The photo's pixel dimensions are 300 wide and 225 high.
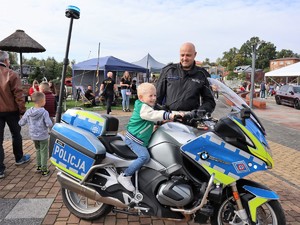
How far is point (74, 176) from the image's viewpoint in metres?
3.04

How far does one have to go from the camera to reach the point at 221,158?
2.58 metres

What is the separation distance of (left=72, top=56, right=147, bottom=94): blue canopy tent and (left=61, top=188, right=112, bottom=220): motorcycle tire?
12.4 m

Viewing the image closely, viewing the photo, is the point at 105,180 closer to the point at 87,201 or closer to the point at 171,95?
the point at 87,201

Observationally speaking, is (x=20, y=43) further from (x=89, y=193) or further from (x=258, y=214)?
(x=258, y=214)

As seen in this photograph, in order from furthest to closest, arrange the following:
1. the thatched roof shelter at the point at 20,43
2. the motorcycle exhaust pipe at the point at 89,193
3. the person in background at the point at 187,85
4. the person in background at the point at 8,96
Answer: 1. the thatched roof shelter at the point at 20,43
2. the person in background at the point at 8,96
3. the person in background at the point at 187,85
4. the motorcycle exhaust pipe at the point at 89,193

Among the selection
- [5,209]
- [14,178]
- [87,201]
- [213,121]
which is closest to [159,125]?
[213,121]

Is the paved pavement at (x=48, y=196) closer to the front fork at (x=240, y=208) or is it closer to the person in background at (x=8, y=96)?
the person in background at (x=8, y=96)

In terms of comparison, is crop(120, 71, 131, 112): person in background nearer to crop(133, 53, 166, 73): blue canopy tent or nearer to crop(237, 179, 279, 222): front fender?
crop(133, 53, 166, 73): blue canopy tent

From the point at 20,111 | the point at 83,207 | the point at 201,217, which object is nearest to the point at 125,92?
the point at 20,111

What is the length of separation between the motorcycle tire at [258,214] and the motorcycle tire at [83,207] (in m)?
1.17

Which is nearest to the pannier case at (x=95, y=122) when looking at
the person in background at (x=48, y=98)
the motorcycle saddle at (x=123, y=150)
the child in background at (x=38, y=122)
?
the motorcycle saddle at (x=123, y=150)

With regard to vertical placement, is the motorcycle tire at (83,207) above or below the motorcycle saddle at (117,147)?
below

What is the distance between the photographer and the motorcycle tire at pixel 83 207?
3260 mm

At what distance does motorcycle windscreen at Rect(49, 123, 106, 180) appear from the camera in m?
2.90
